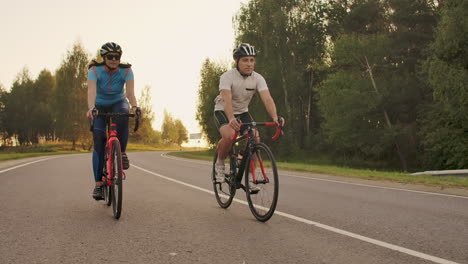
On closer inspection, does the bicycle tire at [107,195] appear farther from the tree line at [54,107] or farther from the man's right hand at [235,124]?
the tree line at [54,107]

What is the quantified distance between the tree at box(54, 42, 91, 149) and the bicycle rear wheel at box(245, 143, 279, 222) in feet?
173

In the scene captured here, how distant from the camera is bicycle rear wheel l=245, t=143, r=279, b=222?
482 cm

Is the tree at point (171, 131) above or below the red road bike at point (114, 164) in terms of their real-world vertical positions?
above

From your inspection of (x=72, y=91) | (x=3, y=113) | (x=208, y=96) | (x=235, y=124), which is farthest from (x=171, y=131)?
(x=235, y=124)

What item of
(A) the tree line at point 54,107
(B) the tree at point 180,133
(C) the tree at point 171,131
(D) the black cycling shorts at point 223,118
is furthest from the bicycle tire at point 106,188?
(B) the tree at point 180,133

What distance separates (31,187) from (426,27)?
31.2 meters

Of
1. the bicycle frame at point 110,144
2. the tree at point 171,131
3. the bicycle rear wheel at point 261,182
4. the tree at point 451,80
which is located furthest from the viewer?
the tree at point 171,131

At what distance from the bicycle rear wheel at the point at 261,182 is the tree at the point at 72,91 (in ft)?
173

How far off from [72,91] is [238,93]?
54.4 meters

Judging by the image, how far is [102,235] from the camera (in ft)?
13.8

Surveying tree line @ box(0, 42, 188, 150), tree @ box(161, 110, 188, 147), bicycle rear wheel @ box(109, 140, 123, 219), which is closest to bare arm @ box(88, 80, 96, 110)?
bicycle rear wheel @ box(109, 140, 123, 219)

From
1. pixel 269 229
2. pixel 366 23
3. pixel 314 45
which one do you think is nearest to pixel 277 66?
pixel 314 45

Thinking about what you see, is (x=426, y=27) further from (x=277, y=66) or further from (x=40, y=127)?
(x=40, y=127)

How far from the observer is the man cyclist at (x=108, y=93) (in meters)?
5.49
